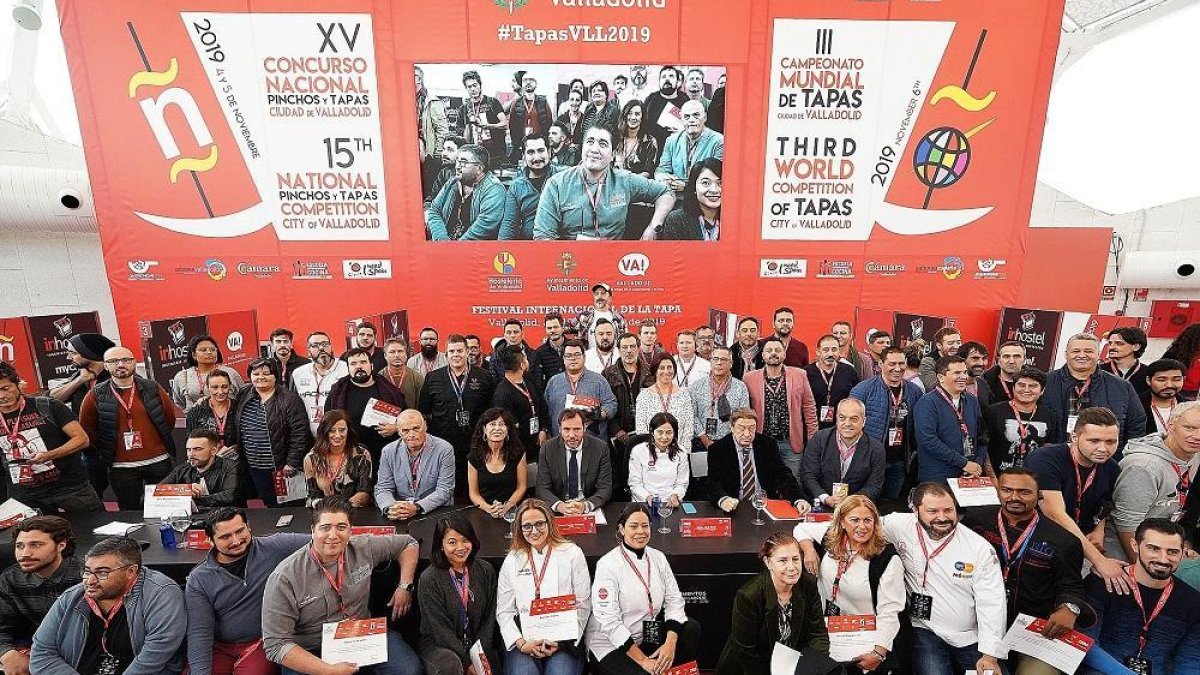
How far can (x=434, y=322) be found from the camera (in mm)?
7320

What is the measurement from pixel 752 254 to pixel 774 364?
3.34 m

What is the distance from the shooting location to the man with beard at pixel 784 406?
4.26m

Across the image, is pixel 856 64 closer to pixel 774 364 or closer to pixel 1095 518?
pixel 774 364

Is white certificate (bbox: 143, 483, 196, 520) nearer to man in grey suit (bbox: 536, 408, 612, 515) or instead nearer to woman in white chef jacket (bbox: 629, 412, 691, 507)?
man in grey suit (bbox: 536, 408, 612, 515)

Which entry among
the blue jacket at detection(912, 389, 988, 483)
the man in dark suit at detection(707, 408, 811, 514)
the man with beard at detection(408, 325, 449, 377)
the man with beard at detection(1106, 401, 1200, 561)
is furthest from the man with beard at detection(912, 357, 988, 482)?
the man with beard at detection(408, 325, 449, 377)

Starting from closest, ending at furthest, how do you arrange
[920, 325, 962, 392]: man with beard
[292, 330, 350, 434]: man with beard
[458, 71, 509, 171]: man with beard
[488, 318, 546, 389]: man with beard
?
[292, 330, 350, 434]: man with beard, [920, 325, 962, 392]: man with beard, [488, 318, 546, 389]: man with beard, [458, 71, 509, 171]: man with beard


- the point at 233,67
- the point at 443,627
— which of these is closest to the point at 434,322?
the point at 233,67

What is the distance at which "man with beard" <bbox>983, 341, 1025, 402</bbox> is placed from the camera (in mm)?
4145

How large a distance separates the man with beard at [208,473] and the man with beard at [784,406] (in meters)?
3.77

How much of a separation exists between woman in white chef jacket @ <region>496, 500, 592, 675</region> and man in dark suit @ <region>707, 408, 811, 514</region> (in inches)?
43.7

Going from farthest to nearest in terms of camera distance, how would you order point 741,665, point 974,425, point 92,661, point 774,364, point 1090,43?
point 1090,43, point 774,364, point 974,425, point 741,665, point 92,661

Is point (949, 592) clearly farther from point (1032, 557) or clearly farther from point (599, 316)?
point (599, 316)

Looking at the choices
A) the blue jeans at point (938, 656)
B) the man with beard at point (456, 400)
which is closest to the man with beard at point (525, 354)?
the man with beard at point (456, 400)

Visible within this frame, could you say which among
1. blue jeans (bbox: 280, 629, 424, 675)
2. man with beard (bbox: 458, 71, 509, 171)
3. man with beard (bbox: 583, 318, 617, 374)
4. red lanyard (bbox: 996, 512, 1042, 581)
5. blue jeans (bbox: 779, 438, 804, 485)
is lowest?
blue jeans (bbox: 280, 629, 424, 675)
